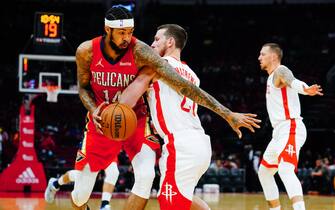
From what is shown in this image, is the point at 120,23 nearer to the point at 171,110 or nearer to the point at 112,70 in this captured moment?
the point at 112,70

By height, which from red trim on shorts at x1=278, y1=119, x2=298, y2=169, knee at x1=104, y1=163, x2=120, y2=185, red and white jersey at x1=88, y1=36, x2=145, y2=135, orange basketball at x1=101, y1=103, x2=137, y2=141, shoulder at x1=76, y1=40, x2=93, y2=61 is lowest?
knee at x1=104, y1=163, x2=120, y2=185

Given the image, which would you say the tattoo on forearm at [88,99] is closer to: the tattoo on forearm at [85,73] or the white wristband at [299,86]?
the tattoo on forearm at [85,73]

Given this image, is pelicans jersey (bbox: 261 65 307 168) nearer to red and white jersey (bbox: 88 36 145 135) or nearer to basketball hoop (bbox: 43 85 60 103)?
red and white jersey (bbox: 88 36 145 135)

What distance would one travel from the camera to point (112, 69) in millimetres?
5020

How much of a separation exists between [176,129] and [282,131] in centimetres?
311

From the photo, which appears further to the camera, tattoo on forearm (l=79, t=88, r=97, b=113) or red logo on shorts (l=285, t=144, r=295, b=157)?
red logo on shorts (l=285, t=144, r=295, b=157)

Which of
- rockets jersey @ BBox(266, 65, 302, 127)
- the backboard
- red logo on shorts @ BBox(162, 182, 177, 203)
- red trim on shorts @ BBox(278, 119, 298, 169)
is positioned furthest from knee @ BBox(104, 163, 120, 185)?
the backboard

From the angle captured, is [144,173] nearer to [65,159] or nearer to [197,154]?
[197,154]

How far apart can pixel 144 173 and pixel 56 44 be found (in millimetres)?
9641

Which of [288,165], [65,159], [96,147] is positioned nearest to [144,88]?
[96,147]

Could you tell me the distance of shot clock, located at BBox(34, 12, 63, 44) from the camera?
14.1m

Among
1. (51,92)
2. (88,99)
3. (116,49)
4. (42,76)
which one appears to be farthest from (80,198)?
(42,76)

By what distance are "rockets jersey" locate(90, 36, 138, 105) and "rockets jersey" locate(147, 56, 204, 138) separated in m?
0.32

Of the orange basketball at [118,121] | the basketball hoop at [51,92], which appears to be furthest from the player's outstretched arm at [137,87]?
the basketball hoop at [51,92]
